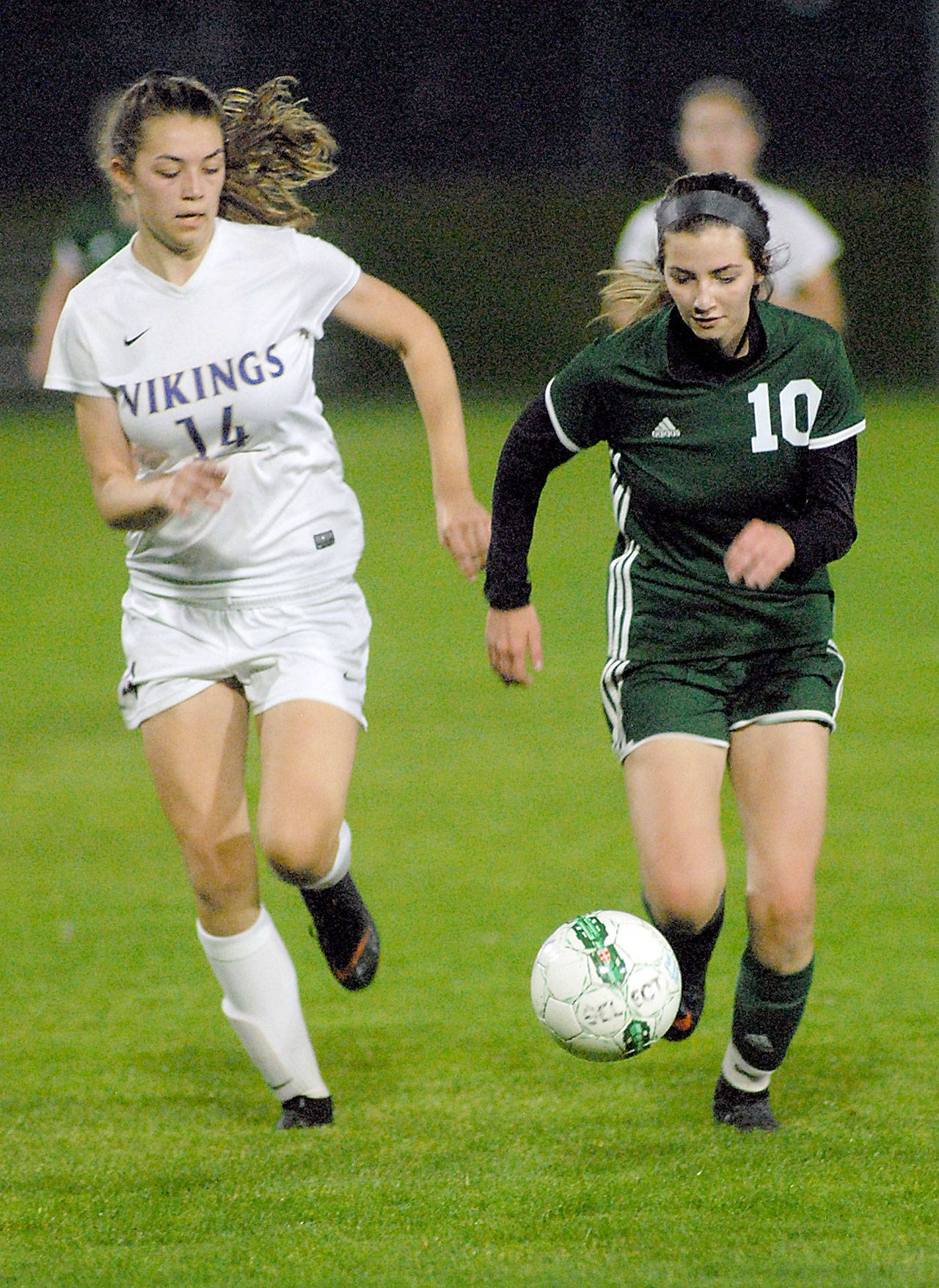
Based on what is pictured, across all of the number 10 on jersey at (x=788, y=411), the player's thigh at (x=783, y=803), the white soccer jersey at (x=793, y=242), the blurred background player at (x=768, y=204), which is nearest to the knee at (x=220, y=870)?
the player's thigh at (x=783, y=803)

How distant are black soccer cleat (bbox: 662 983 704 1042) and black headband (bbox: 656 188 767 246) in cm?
170

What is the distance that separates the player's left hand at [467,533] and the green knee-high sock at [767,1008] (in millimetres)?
1068

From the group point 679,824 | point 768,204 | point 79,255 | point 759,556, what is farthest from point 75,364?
point 79,255

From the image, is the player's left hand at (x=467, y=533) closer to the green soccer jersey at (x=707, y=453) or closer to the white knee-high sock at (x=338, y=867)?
the green soccer jersey at (x=707, y=453)

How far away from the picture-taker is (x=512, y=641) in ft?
14.3

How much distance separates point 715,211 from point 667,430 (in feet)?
1.56

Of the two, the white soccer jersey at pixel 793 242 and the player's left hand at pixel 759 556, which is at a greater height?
the player's left hand at pixel 759 556

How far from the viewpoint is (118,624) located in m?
11.1

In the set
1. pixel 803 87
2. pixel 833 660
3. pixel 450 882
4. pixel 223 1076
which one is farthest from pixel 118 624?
pixel 803 87

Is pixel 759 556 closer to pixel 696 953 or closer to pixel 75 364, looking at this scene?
pixel 696 953

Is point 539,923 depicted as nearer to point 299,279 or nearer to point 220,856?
point 220,856

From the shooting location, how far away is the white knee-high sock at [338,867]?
4.43m

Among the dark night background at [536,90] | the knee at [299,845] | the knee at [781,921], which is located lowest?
the dark night background at [536,90]

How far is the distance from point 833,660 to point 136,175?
6.09ft
